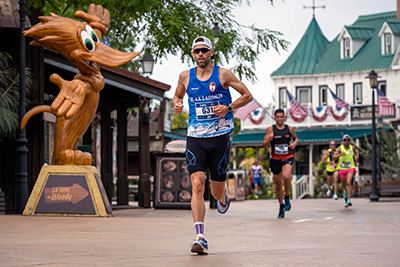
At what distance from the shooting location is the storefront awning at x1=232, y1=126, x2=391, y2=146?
40.5 meters

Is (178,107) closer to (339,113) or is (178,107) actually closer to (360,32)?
(339,113)

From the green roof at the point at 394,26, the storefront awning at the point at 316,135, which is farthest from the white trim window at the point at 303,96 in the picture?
the green roof at the point at 394,26

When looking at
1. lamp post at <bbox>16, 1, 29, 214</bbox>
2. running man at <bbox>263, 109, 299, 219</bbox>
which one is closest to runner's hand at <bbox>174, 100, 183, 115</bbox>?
running man at <bbox>263, 109, 299, 219</bbox>

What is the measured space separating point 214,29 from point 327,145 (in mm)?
29452

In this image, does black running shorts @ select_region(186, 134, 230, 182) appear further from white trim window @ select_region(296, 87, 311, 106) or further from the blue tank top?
white trim window @ select_region(296, 87, 311, 106)

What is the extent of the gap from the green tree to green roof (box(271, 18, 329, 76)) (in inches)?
1338

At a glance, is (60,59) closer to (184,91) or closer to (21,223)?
(21,223)

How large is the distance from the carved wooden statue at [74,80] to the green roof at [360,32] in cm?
3459

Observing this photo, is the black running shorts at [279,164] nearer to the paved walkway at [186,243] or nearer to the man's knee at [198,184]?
the paved walkway at [186,243]

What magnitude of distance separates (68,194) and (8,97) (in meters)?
2.66

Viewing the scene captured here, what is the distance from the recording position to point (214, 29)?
1577cm

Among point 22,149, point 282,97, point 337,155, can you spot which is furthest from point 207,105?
point 282,97

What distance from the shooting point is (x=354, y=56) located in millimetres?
45031

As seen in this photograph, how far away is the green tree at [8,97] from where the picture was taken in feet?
42.3
